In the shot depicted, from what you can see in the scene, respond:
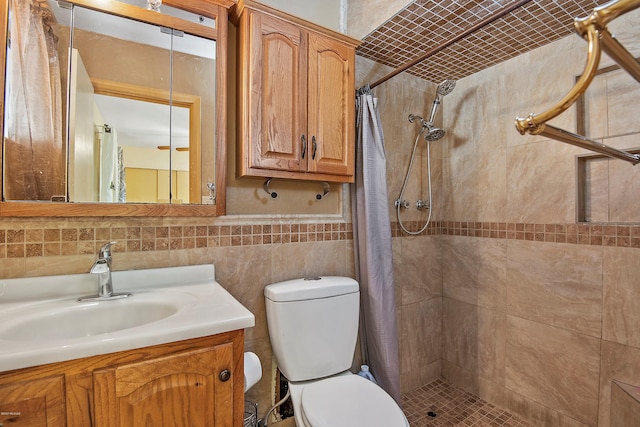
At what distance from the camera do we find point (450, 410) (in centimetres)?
181

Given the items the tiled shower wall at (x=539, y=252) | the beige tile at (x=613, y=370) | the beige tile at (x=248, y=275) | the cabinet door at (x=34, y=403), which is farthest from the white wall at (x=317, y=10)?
the beige tile at (x=613, y=370)

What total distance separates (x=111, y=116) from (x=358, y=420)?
145 cm

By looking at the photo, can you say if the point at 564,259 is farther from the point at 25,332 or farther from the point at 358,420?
the point at 25,332

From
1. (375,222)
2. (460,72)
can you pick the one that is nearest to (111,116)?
(375,222)

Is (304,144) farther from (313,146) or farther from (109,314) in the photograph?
(109,314)

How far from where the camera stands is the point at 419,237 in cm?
204

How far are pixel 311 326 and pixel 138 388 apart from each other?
733mm

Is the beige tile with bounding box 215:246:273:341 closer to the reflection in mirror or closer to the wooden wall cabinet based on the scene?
the reflection in mirror

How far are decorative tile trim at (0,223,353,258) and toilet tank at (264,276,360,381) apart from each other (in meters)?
0.25

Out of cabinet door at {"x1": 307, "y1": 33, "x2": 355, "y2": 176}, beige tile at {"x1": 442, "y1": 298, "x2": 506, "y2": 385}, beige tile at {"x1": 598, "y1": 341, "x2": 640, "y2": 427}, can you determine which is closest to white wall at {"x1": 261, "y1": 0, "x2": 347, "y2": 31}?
cabinet door at {"x1": 307, "y1": 33, "x2": 355, "y2": 176}

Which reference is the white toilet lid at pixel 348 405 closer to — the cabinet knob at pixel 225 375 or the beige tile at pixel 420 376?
the cabinet knob at pixel 225 375

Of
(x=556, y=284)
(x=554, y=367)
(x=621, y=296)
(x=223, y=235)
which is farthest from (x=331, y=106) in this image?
(x=554, y=367)

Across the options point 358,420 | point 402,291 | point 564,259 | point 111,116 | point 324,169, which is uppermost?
point 111,116

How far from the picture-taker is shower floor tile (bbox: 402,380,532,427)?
1.70 meters
